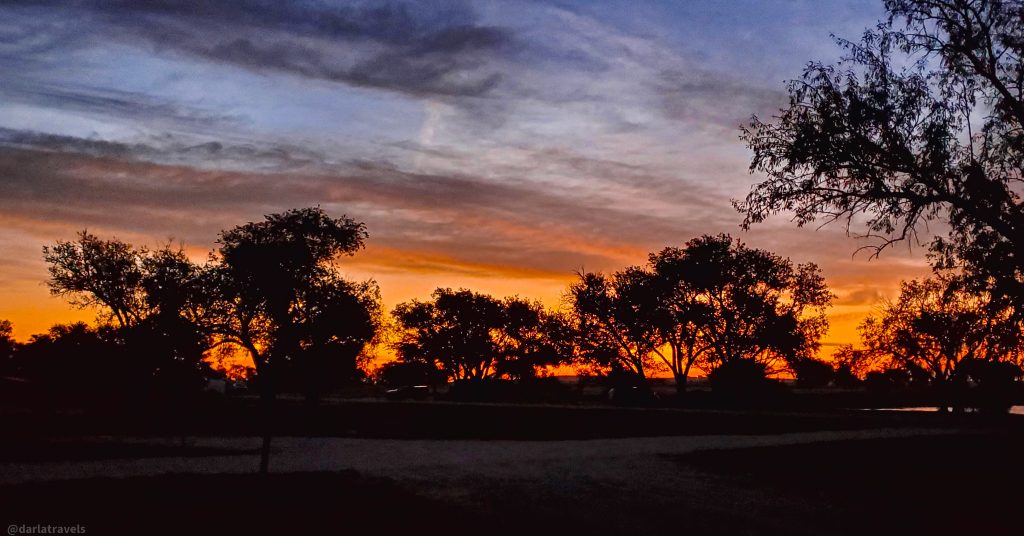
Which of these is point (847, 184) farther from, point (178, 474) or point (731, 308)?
point (731, 308)

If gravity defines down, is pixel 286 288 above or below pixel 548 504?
above

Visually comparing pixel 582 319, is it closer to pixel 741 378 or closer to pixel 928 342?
pixel 741 378

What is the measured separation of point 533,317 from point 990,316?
61994mm

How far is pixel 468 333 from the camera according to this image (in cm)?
8656

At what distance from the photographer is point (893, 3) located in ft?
71.5

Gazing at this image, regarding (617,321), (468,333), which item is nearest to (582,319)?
(617,321)

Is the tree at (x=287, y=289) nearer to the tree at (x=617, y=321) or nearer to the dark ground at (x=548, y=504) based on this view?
the tree at (x=617, y=321)

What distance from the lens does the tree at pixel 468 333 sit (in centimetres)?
8606

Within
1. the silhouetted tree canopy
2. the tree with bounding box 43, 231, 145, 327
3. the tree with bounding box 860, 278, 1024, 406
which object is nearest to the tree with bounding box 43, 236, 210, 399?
the tree with bounding box 43, 231, 145, 327

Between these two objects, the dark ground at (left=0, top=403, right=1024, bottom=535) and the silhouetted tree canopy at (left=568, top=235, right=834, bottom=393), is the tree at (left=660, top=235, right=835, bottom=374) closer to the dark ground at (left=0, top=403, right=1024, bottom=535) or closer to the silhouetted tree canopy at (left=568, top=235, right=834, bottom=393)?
the silhouetted tree canopy at (left=568, top=235, right=834, bottom=393)

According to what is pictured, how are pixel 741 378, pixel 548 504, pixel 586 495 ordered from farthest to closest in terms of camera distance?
1. pixel 741 378
2. pixel 586 495
3. pixel 548 504

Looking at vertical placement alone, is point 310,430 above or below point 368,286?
below

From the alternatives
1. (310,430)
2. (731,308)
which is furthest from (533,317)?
(310,430)

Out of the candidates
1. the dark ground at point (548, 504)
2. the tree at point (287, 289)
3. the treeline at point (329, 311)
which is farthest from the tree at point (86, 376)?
the dark ground at point (548, 504)
